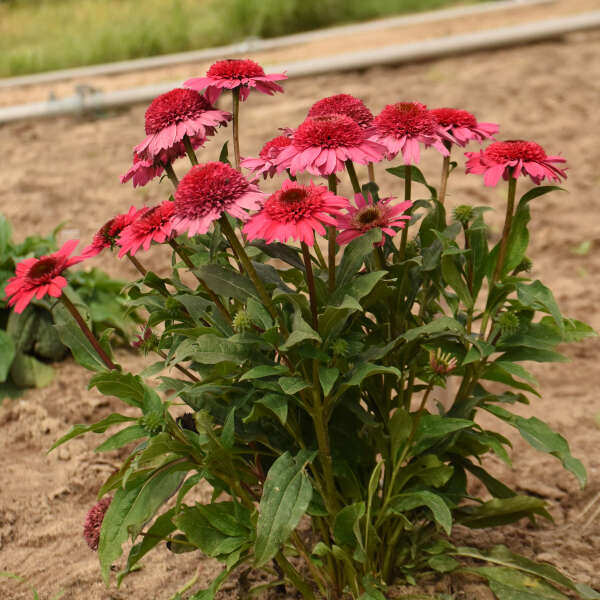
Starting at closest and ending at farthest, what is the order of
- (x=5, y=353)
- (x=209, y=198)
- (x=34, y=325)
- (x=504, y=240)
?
(x=209, y=198), (x=504, y=240), (x=5, y=353), (x=34, y=325)

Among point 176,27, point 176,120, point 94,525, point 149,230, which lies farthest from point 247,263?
point 176,27

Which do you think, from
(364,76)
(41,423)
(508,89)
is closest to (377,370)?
(41,423)

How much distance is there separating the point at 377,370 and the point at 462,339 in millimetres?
265

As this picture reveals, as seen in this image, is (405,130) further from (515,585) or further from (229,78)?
(515,585)

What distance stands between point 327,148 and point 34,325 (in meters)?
1.96

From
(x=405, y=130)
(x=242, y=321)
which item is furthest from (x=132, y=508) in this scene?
(x=405, y=130)

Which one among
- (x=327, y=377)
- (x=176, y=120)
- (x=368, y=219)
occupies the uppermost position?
(x=176, y=120)

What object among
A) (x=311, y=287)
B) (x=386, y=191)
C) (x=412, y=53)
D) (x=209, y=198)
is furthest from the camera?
(x=412, y=53)

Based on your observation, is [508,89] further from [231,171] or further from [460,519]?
[231,171]

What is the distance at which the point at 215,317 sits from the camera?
1477mm

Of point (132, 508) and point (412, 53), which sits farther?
point (412, 53)

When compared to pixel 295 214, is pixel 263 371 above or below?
below

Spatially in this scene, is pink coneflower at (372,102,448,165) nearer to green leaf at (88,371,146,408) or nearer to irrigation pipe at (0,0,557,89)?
green leaf at (88,371,146,408)

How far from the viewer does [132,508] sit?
1.44 metres
